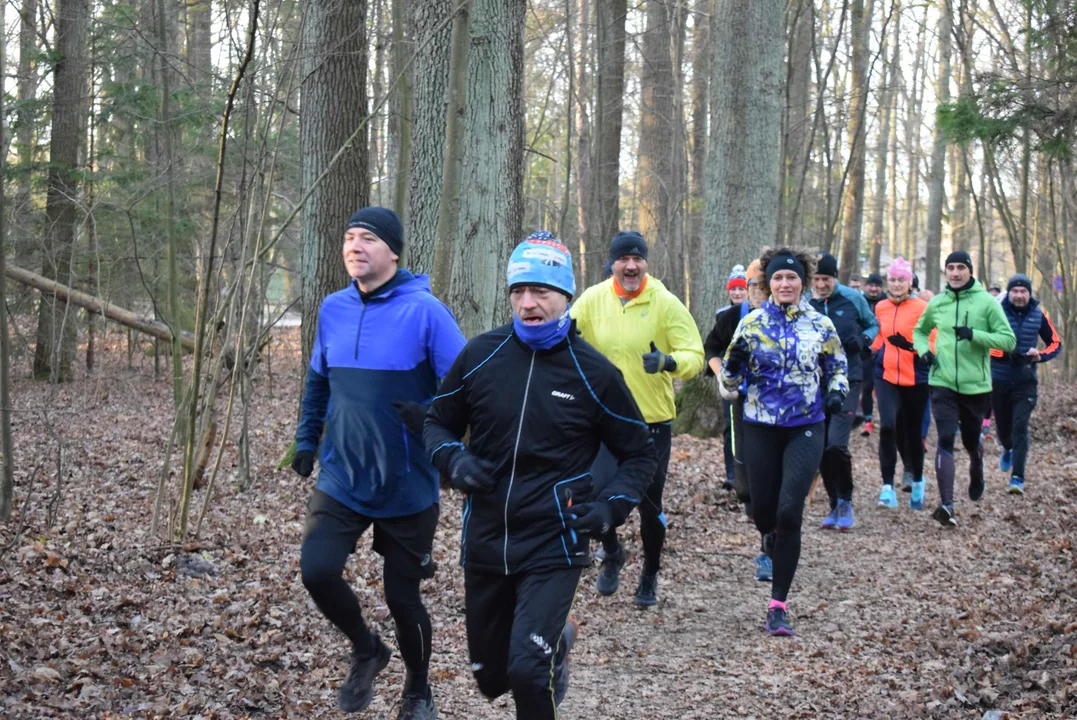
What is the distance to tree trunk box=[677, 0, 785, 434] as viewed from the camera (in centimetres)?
1391

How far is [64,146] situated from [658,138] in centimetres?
1292

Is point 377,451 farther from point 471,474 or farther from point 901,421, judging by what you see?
point 901,421

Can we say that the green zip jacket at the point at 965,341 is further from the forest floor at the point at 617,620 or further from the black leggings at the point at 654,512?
the black leggings at the point at 654,512

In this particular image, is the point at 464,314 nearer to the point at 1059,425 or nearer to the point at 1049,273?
the point at 1059,425

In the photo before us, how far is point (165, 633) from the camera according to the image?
19.4 feet

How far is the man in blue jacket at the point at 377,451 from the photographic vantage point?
465 cm

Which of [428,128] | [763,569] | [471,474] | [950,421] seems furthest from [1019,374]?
[471,474]

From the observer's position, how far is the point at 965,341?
981cm

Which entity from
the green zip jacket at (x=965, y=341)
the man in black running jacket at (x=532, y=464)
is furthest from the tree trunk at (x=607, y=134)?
the man in black running jacket at (x=532, y=464)

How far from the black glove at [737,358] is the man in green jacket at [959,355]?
377 centimetres

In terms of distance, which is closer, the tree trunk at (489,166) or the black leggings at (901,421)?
the tree trunk at (489,166)

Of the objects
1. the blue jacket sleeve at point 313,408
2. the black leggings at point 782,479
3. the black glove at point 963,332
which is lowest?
the black leggings at point 782,479

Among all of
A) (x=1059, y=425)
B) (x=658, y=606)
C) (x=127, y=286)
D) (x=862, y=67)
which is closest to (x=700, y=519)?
(x=658, y=606)

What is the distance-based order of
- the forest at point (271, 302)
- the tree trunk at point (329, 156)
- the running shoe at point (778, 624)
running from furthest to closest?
the tree trunk at point (329, 156), the running shoe at point (778, 624), the forest at point (271, 302)
